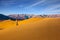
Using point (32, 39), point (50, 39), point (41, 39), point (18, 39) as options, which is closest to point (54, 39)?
point (50, 39)

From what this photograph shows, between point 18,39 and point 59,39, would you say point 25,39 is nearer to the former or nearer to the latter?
point 18,39

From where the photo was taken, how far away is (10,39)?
4.70m

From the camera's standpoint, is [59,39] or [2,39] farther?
[2,39]

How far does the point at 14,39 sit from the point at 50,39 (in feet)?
5.40

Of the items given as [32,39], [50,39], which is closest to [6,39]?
[32,39]

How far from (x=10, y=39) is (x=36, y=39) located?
122 cm

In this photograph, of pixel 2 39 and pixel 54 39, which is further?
pixel 2 39

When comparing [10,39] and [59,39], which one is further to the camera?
[10,39]

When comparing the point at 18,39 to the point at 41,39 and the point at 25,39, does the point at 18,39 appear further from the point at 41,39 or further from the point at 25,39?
Result: the point at 41,39

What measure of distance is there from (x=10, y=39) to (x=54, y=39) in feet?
6.60

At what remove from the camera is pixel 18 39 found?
15.2ft

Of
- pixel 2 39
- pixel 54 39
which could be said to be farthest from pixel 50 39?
pixel 2 39

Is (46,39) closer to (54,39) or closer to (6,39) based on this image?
(54,39)

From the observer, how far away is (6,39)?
187 inches
